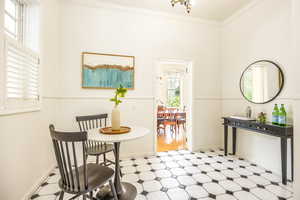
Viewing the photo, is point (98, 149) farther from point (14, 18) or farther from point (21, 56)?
point (14, 18)

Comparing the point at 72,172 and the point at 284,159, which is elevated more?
the point at 72,172

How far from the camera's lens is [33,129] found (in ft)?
6.19

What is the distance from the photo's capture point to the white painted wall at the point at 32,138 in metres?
1.41

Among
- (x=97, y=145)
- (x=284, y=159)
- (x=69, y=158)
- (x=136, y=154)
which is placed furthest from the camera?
(x=136, y=154)

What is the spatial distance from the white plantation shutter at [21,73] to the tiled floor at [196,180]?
1279mm

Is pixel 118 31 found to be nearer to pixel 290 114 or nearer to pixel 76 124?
pixel 76 124

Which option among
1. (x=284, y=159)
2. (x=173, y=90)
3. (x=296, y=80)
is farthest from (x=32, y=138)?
(x=173, y=90)

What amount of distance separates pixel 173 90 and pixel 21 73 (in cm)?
610

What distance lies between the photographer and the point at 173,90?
23.5 ft

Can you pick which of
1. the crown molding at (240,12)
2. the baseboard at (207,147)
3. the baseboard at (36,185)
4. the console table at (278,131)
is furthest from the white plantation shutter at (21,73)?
the crown molding at (240,12)

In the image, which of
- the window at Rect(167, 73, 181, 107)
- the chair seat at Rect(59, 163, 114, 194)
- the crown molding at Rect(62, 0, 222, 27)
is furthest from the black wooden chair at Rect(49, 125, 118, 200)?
the window at Rect(167, 73, 181, 107)

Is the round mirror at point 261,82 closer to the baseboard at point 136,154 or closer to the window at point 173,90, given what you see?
the baseboard at point 136,154

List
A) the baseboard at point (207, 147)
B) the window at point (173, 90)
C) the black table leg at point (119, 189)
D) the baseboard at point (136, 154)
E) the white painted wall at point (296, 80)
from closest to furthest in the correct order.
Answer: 1. the white painted wall at point (296, 80)
2. the black table leg at point (119, 189)
3. the baseboard at point (136, 154)
4. the baseboard at point (207, 147)
5. the window at point (173, 90)

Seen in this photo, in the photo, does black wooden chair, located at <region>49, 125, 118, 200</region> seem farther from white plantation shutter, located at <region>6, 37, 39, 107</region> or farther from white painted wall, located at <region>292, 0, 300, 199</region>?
white painted wall, located at <region>292, 0, 300, 199</region>
